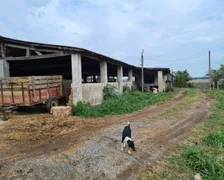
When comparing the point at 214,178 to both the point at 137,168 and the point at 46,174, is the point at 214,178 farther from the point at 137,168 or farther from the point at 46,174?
the point at 46,174

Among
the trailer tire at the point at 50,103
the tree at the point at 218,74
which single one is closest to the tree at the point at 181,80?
the tree at the point at 218,74

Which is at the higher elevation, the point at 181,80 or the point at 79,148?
the point at 181,80

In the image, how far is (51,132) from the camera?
17.7 ft

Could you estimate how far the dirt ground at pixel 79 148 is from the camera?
311 centimetres

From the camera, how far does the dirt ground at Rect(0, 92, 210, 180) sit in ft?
10.2

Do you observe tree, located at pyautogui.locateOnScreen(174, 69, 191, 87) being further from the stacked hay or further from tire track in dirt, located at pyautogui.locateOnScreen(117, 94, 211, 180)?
the stacked hay

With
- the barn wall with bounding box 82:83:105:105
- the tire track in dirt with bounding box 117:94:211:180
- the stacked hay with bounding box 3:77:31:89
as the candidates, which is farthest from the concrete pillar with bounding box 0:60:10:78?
the tire track in dirt with bounding box 117:94:211:180

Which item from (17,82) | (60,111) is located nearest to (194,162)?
(60,111)

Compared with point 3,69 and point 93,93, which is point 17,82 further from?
point 93,93

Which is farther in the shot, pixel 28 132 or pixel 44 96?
pixel 44 96

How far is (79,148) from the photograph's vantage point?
414 cm

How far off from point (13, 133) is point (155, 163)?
4.38 meters

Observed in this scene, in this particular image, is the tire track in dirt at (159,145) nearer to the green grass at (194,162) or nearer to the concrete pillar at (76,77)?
the green grass at (194,162)

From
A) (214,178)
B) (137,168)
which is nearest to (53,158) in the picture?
(137,168)
